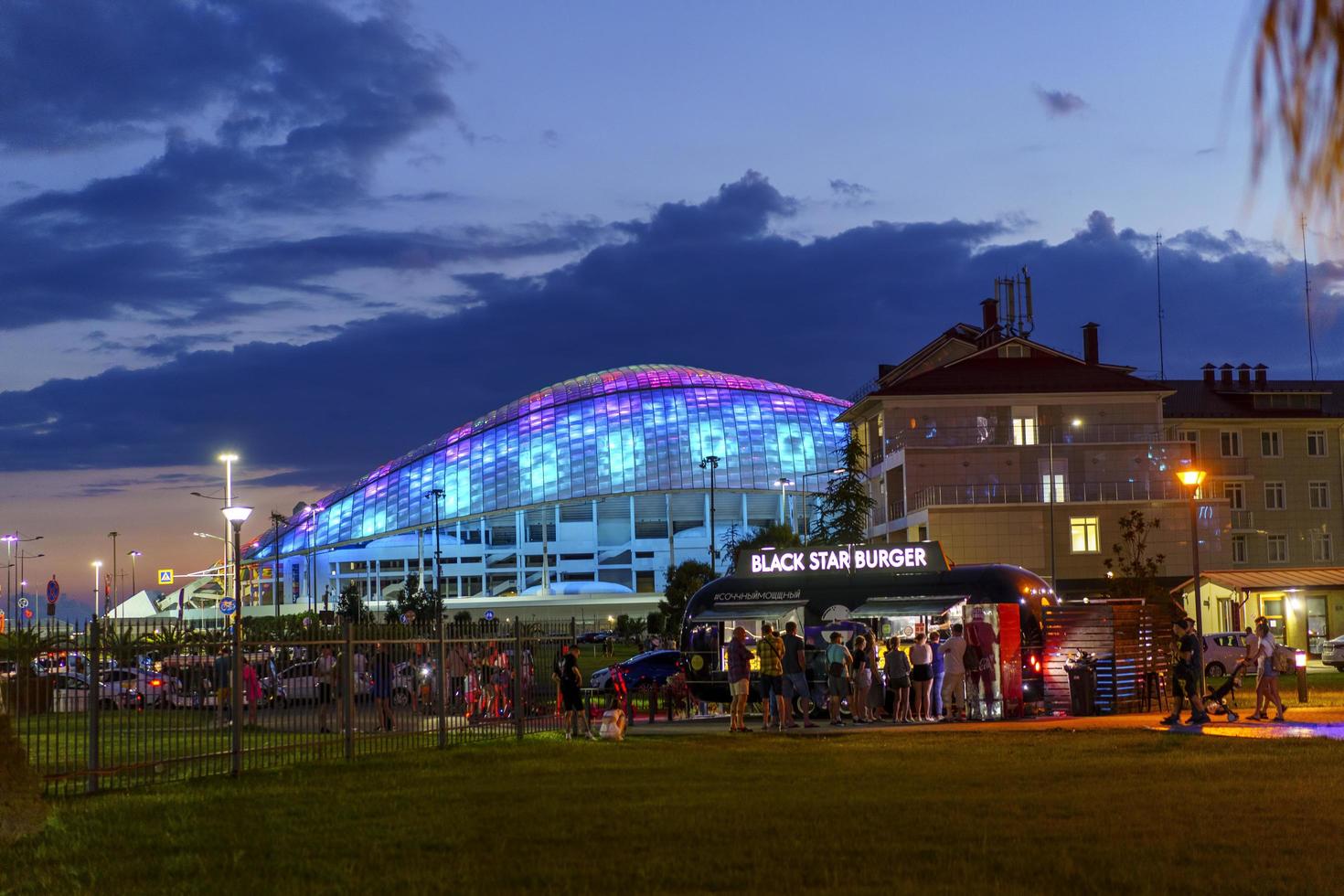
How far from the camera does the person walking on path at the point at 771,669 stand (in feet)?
92.1

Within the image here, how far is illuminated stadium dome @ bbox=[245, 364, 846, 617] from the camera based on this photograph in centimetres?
12631

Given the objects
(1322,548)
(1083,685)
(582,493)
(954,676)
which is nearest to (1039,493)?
(1322,548)

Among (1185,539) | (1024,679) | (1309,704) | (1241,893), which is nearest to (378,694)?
(1024,679)

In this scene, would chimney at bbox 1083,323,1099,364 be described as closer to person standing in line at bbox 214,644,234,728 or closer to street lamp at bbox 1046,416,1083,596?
street lamp at bbox 1046,416,1083,596

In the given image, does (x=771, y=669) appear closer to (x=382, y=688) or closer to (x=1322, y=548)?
(x=382, y=688)

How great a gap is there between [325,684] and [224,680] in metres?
2.33

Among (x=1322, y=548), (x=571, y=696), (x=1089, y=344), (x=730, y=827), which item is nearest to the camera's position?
(x=730, y=827)

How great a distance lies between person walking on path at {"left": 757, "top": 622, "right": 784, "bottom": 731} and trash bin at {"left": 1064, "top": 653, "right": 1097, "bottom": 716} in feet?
18.7

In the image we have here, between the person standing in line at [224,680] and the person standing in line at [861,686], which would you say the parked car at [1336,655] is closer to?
the person standing in line at [861,686]

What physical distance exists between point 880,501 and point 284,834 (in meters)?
63.3

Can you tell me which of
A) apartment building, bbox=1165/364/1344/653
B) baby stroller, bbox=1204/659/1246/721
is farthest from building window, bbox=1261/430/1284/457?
baby stroller, bbox=1204/659/1246/721

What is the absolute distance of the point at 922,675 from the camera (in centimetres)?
2936

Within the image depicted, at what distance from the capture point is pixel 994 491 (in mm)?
68250

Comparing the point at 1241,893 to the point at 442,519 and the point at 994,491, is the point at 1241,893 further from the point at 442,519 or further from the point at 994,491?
the point at 442,519
